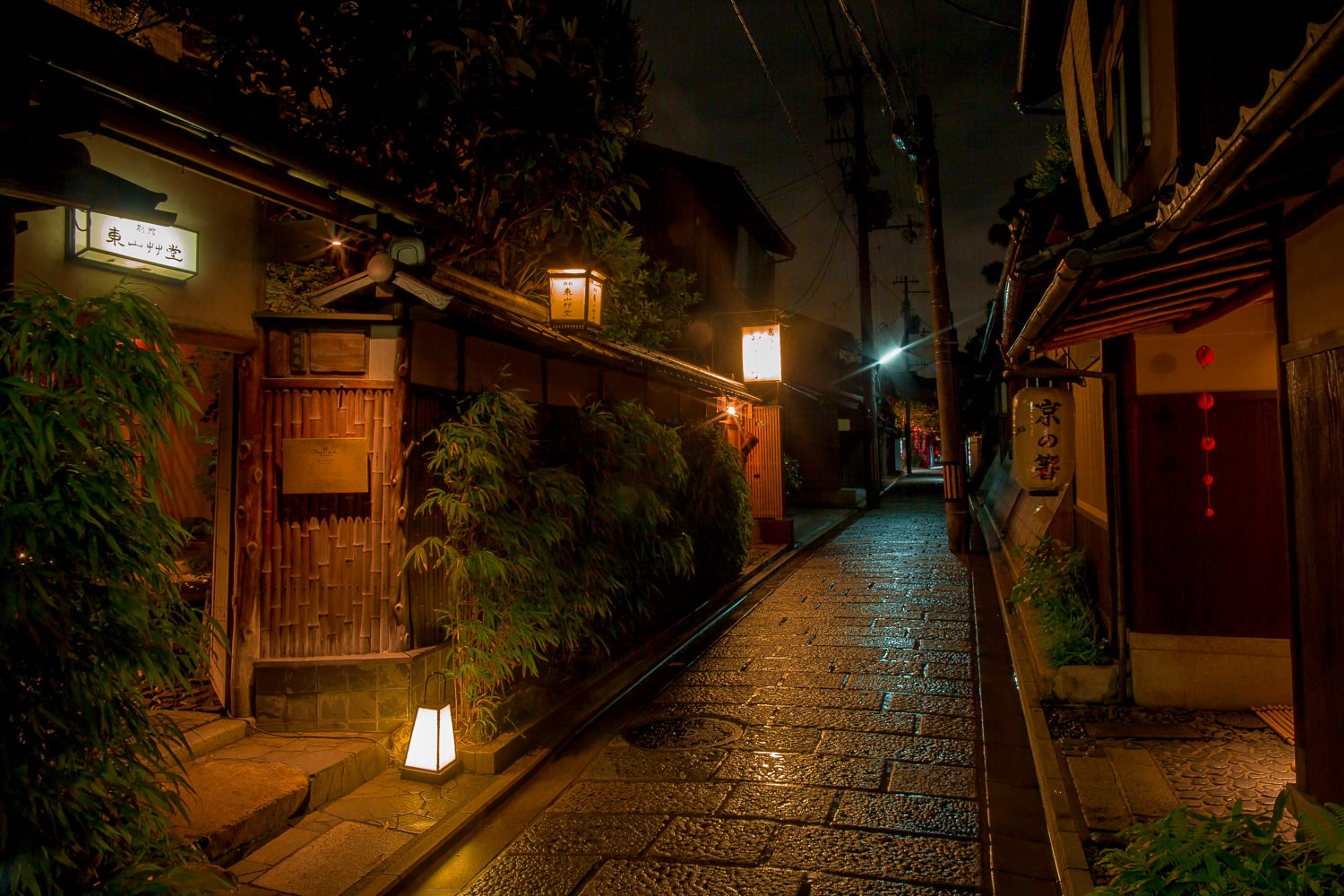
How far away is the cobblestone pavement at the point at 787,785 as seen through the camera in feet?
19.6

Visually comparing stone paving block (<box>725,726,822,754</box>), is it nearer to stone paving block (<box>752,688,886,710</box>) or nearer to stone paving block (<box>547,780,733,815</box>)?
stone paving block (<box>752,688,886,710</box>)

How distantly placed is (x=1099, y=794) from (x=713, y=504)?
10035 mm

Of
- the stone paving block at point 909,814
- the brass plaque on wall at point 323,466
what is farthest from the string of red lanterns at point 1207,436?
the brass plaque on wall at point 323,466

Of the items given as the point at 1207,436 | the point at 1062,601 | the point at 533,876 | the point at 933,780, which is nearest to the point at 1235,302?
the point at 1207,436

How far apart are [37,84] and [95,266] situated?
2337mm

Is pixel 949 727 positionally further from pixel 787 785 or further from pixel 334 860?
pixel 334 860

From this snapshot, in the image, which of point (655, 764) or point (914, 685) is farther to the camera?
point (914, 685)

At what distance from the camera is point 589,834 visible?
6.69m

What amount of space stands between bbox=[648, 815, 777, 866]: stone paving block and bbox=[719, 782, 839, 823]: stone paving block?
169 mm

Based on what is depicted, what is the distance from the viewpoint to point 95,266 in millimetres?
7082

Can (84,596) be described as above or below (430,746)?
above

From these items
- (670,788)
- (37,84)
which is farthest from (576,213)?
(670,788)

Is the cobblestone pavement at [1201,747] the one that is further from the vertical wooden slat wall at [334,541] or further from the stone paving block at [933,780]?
the vertical wooden slat wall at [334,541]

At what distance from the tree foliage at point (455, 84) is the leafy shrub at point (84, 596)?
4.53 m
